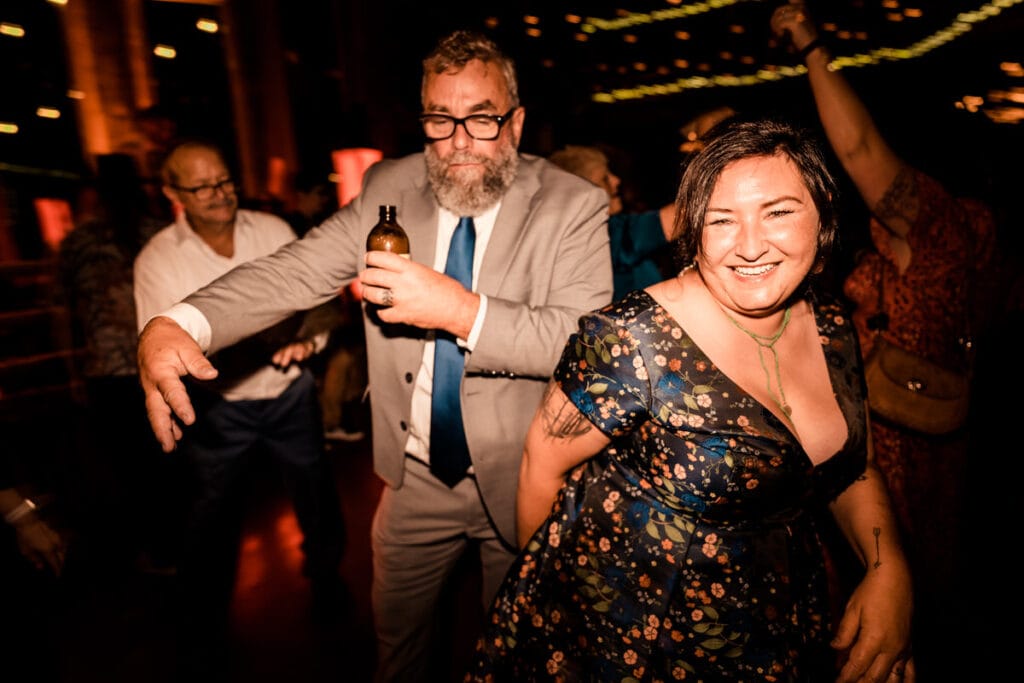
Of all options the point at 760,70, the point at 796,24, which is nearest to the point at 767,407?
the point at 796,24

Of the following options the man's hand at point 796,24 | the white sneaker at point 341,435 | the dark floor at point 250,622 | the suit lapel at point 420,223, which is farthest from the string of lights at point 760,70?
the white sneaker at point 341,435

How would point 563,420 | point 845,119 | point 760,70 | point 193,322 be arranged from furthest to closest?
point 760,70 < point 845,119 < point 193,322 < point 563,420

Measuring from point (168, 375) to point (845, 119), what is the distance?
2.39m

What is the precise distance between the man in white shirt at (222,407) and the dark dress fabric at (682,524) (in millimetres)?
1961

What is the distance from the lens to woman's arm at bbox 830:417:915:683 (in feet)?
4.15

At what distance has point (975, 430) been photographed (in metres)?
3.78

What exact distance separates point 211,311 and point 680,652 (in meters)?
1.53

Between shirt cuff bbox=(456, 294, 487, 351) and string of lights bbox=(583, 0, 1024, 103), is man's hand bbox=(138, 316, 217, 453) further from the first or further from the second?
string of lights bbox=(583, 0, 1024, 103)

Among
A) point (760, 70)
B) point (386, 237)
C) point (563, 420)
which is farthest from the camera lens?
point (760, 70)

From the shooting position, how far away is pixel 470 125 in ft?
5.60

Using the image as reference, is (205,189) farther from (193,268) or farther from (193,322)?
(193,322)

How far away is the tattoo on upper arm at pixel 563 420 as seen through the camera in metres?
1.31

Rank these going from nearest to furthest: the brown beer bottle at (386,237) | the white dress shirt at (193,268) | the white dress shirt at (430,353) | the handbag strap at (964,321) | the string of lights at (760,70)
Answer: the brown beer bottle at (386,237) → the white dress shirt at (430,353) → the handbag strap at (964,321) → the white dress shirt at (193,268) → the string of lights at (760,70)

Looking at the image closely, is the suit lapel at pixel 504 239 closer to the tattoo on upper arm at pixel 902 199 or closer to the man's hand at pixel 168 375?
the man's hand at pixel 168 375
